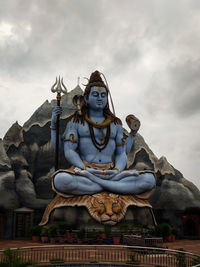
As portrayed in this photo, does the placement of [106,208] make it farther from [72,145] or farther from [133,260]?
[133,260]

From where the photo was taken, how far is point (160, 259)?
7.91 metres

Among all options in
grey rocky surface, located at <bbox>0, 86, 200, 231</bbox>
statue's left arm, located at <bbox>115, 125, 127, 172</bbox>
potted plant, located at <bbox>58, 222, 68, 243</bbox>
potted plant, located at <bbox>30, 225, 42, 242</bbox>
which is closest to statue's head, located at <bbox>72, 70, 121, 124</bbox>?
statue's left arm, located at <bbox>115, 125, 127, 172</bbox>

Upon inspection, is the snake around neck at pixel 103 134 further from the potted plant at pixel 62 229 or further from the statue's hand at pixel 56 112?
the potted plant at pixel 62 229

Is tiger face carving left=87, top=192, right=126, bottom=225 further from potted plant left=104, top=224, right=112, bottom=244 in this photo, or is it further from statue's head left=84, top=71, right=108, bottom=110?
statue's head left=84, top=71, right=108, bottom=110

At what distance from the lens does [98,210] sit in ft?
45.5

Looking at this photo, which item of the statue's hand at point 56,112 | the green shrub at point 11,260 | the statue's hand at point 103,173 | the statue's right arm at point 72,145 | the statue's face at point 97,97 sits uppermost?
the statue's face at point 97,97

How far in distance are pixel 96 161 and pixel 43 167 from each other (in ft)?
19.1

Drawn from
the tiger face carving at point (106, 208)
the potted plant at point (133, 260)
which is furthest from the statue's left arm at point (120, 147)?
the potted plant at point (133, 260)

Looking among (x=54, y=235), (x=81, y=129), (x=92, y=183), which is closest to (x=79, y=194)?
(x=92, y=183)

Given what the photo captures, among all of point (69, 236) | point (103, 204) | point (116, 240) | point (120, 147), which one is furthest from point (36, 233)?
point (120, 147)

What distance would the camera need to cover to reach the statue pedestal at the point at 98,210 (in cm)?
1391

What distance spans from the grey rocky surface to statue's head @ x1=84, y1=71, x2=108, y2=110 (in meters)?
4.94

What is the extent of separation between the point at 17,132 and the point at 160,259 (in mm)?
14220

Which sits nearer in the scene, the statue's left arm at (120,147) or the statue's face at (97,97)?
the statue's face at (97,97)
